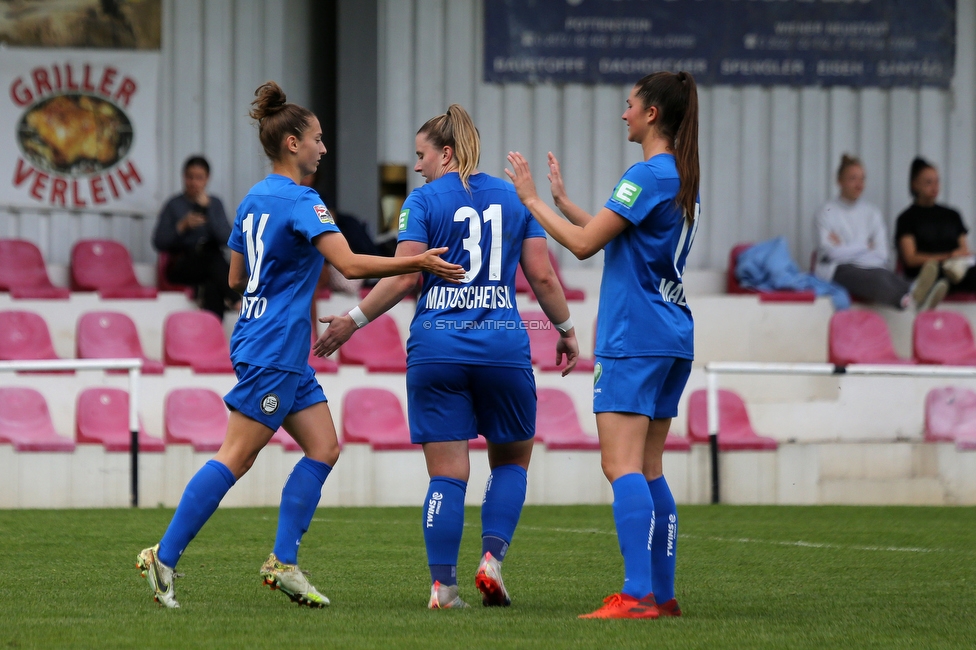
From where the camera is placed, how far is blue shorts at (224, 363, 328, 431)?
4.43 m

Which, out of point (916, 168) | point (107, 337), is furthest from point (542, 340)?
point (916, 168)

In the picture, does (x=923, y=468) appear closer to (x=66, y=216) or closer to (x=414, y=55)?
(x=414, y=55)

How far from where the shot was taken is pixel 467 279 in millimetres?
4492

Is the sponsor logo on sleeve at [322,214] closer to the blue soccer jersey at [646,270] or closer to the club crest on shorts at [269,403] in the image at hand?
the club crest on shorts at [269,403]

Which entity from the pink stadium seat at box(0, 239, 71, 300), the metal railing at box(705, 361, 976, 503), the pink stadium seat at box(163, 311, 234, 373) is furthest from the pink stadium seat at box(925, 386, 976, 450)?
the pink stadium seat at box(0, 239, 71, 300)

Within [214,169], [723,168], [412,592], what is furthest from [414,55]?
[412,592]

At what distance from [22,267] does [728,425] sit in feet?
19.7

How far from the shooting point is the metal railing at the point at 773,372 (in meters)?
9.00

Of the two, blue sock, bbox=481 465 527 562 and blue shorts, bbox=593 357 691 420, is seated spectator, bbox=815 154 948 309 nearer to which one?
blue sock, bbox=481 465 527 562

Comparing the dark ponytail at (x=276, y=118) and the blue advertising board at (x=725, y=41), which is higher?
the blue advertising board at (x=725, y=41)

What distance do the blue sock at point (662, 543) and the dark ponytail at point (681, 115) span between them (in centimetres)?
88

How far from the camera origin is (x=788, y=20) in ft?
42.7

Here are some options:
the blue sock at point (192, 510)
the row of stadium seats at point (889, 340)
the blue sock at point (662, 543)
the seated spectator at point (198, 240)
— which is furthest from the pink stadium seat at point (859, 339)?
the blue sock at point (192, 510)

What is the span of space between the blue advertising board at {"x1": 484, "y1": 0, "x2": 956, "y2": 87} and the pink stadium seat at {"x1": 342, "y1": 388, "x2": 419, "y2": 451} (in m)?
4.46
